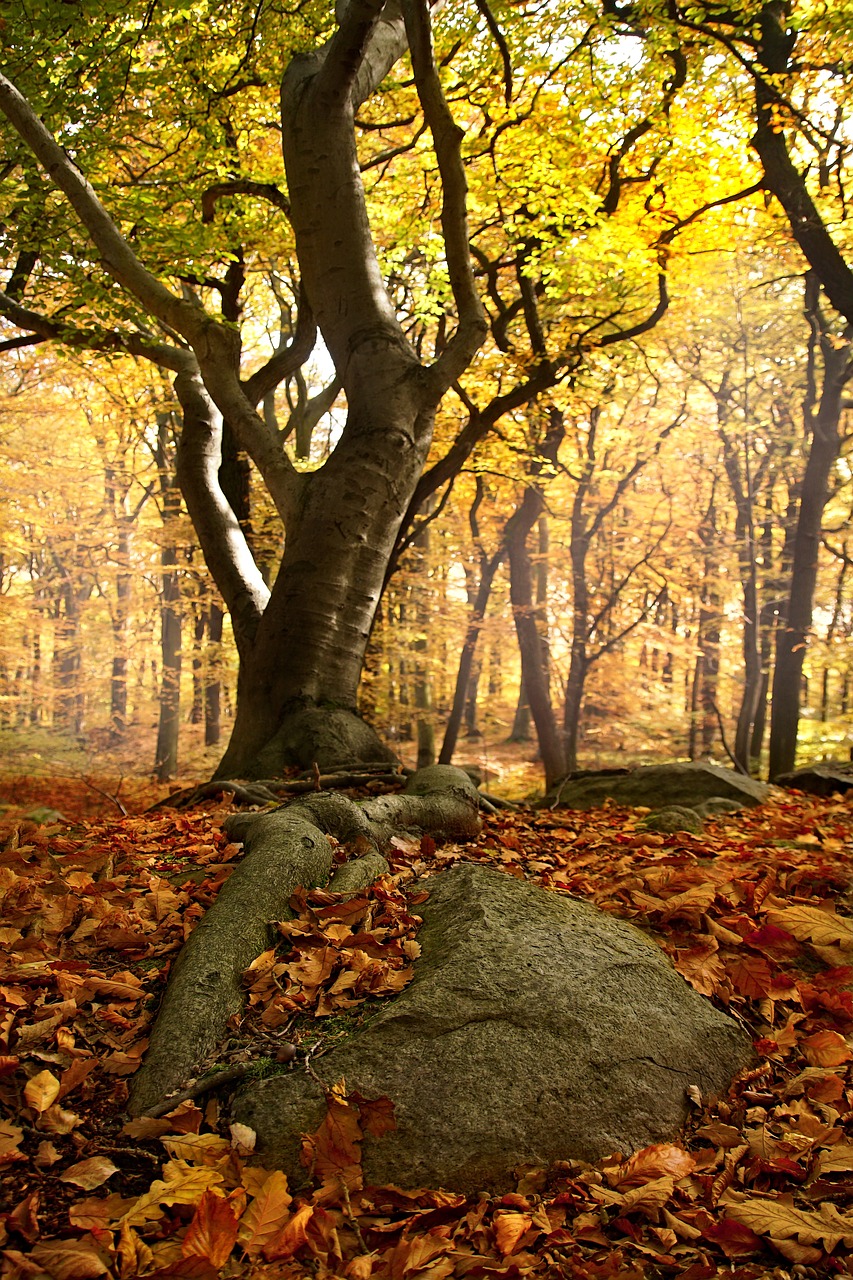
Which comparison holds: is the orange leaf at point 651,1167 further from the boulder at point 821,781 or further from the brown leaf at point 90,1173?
the boulder at point 821,781

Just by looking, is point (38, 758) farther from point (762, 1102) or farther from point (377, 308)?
point (762, 1102)

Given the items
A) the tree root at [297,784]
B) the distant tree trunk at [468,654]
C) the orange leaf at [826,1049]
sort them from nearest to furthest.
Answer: the orange leaf at [826,1049]
the tree root at [297,784]
the distant tree trunk at [468,654]

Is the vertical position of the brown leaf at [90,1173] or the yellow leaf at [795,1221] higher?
the brown leaf at [90,1173]

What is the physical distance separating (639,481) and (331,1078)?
778 inches

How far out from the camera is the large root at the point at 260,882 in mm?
2250

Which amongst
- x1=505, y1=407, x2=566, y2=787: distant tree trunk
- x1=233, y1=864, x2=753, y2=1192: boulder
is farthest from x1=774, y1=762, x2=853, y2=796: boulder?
x1=233, y1=864, x2=753, y2=1192: boulder

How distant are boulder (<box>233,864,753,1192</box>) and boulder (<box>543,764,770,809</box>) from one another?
4220 millimetres

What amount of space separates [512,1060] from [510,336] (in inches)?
393

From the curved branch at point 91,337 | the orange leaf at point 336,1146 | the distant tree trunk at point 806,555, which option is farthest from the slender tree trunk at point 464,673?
the orange leaf at point 336,1146

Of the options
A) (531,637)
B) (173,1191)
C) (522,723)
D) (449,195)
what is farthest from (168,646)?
(173,1191)

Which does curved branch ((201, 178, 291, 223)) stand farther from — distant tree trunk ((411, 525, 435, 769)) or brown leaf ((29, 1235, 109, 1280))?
brown leaf ((29, 1235, 109, 1280))

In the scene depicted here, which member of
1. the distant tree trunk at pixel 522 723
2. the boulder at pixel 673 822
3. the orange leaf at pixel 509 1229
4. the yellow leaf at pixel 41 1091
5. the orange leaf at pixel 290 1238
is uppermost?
the boulder at pixel 673 822

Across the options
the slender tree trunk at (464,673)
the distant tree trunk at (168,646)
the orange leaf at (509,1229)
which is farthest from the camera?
the distant tree trunk at (168,646)

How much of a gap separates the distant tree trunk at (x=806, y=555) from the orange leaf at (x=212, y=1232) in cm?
1125
